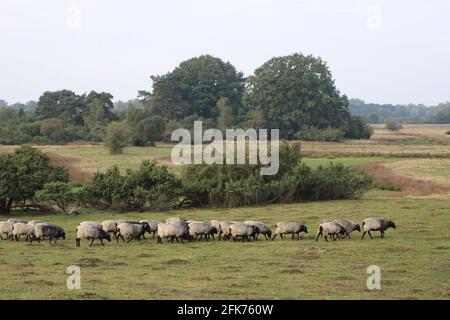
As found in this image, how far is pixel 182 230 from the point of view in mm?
27062

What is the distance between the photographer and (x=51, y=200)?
37781 mm

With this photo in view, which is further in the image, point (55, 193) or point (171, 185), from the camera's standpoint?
point (171, 185)

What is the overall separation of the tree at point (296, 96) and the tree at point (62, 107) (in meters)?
27.5

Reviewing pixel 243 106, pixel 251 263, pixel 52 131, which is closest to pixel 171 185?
pixel 251 263

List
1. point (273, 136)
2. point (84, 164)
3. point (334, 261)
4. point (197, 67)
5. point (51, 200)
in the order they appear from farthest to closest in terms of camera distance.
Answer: point (197, 67), point (273, 136), point (84, 164), point (51, 200), point (334, 261)

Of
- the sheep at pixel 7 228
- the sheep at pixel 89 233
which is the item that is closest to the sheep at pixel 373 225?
the sheep at pixel 89 233

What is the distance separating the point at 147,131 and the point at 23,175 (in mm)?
49362

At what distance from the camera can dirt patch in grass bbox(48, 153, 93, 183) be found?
49.7 metres

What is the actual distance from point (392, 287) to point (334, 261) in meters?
4.09

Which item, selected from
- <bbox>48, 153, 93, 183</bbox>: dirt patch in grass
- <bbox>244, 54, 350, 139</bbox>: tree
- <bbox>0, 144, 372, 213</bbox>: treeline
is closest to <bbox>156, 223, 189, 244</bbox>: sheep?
<bbox>0, 144, 372, 213</bbox>: treeline

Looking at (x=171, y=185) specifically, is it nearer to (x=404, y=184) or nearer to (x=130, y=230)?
(x=130, y=230)
